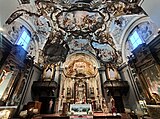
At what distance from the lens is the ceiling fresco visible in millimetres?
7128

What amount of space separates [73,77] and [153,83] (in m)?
7.91

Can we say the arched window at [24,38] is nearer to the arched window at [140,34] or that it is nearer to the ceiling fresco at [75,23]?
the ceiling fresco at [75,23]

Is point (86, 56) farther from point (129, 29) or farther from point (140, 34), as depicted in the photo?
point (140, 34)

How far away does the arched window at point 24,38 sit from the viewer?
776 cm

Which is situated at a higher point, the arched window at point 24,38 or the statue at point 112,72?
the arched window at point 24,38

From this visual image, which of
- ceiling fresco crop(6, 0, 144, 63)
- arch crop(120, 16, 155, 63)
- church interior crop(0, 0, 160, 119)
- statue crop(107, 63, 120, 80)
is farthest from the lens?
statue crop(107, 63, 120, 80)

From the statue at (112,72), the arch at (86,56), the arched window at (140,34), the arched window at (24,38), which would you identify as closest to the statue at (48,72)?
the arch at (86,56)

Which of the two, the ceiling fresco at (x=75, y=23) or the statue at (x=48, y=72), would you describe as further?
the statue at (x=48, y=72)

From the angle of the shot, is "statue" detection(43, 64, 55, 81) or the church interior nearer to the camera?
the church interior

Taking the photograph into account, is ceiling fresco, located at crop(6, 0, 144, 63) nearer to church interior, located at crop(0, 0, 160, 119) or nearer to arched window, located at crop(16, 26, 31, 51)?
church interior, located at crop(0, 0, 160, 119)

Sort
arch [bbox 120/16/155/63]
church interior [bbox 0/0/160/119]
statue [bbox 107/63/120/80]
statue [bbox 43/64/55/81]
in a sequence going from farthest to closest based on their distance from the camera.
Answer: statue [bbox 107/63/120/80] → statue [bbox 43/64/55/81] → arch [bbox 120/16/155/63] → church interior [bbox 0/0/160/119]

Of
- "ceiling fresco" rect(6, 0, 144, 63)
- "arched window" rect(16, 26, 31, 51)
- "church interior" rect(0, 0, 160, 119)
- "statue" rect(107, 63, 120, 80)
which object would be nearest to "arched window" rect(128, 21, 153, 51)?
"church interior" rect(0, 0, 160, 119)

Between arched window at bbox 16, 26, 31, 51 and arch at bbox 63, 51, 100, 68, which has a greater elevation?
arch at bbox 63, 51, 100, 68

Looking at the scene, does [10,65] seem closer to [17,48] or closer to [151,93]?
[17,48]
